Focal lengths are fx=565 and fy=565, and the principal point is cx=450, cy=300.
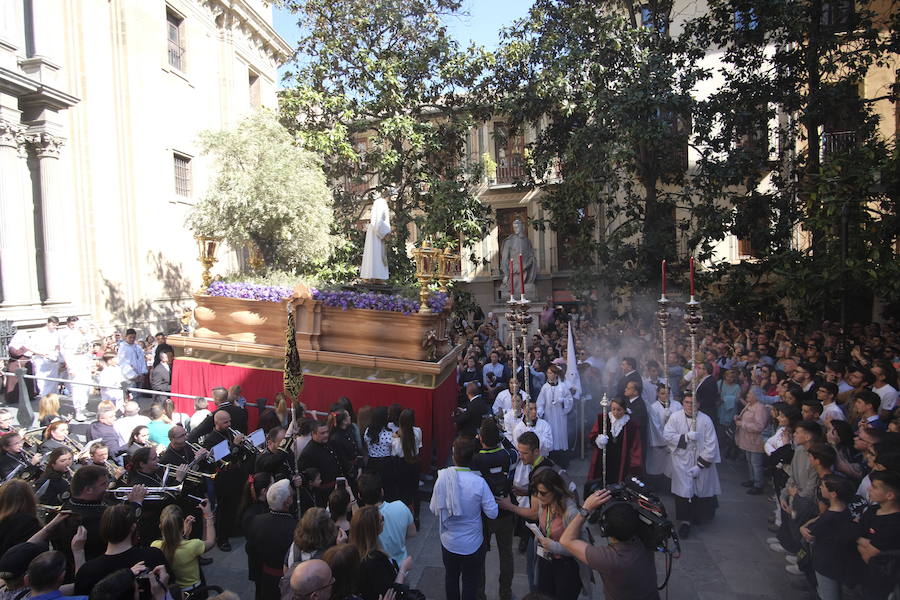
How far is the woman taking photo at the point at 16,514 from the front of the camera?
13.3ft

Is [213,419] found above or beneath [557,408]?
above

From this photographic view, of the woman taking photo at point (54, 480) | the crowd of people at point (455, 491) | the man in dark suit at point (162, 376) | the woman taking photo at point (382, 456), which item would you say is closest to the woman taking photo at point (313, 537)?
the crowd of people at point (455, 491)

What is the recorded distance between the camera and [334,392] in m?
9.96

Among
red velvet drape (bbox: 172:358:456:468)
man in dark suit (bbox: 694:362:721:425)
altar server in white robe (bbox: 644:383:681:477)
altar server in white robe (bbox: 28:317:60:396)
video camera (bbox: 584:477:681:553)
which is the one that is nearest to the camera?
video camera (bbox: 584:477:681:553)

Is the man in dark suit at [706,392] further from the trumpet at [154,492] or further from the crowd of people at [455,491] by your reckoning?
the trumpet at [154,492]

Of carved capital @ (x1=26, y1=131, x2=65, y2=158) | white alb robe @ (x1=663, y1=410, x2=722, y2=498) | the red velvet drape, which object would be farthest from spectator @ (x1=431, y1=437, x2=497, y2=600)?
carved capital @ (x1=26, y1=131, x2=65, y2=158)

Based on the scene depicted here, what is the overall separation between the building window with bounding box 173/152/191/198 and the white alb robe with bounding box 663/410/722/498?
726 inches

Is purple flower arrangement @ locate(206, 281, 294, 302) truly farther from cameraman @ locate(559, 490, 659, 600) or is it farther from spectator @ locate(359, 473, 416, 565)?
cameraman @ locate(559, 490, 659, 600)

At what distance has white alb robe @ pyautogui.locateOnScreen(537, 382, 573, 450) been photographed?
901 cm

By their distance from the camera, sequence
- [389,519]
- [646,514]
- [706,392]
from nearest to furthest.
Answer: [646,514] < [389,519] < [706,392]

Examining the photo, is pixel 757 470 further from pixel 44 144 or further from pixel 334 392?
pixel 44 144

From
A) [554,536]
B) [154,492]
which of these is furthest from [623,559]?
[154,492]

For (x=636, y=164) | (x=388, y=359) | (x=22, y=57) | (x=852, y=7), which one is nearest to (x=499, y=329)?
(x=636, y=164)

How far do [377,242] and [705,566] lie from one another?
8013 millimetres
